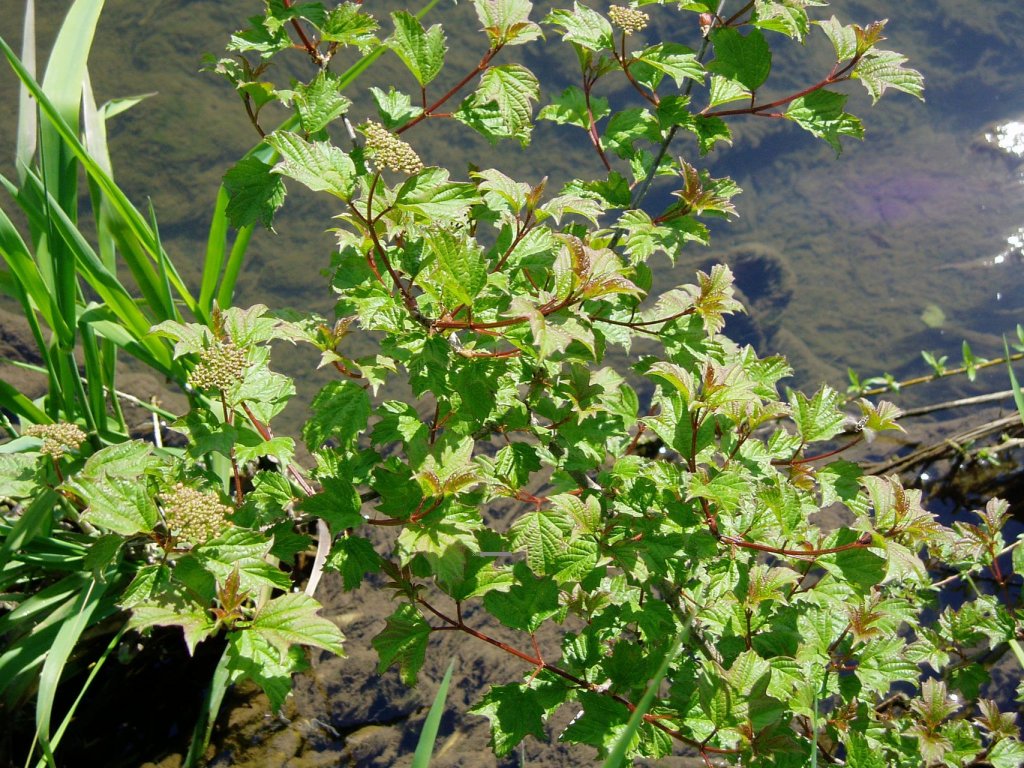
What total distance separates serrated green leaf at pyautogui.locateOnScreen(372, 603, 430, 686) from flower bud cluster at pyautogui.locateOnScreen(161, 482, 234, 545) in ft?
1.23

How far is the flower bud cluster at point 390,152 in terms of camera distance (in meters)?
1.11

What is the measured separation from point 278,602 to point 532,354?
0.57 metres

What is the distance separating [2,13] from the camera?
4.62 metres

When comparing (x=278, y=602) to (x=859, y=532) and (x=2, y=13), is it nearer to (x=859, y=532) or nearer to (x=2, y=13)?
(x=859, y=532)

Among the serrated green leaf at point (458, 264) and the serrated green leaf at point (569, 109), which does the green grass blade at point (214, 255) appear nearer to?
the serrated green leaf at point (569, 109)

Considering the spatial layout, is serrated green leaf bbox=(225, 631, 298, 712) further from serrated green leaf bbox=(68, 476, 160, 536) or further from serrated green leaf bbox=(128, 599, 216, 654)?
serrated green leaf bbox=(68, 476, 160, 536)

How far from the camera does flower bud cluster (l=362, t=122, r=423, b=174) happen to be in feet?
3.63

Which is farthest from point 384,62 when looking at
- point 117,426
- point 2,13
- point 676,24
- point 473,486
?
point 473,486

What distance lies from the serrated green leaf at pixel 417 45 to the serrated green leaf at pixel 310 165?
0.26m

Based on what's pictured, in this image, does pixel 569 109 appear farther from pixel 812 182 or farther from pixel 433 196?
pixel 812 182

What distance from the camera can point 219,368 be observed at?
1264 mm

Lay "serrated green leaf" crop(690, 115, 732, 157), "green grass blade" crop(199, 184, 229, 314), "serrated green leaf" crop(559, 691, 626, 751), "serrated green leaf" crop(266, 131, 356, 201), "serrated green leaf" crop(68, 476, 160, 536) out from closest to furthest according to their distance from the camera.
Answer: "serrated green leaf" crop(266, 131, 356, 201)
"serrated green leaf" crop(68, 476, 160, 536)
"serrated green leaf" crop(559, 691, 626, 751)
"serrated green leaf" crop(690, 115, 732, 157)
"green grass blade" crop(199, 184, 229, 314)

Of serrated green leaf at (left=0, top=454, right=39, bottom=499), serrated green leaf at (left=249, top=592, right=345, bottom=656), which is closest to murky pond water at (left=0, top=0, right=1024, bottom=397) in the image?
serrated green leaf at (left=0, top=454, right=39, bottom=499)

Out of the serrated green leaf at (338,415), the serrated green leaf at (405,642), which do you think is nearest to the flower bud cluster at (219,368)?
the serrated green leaf at (338,415)
